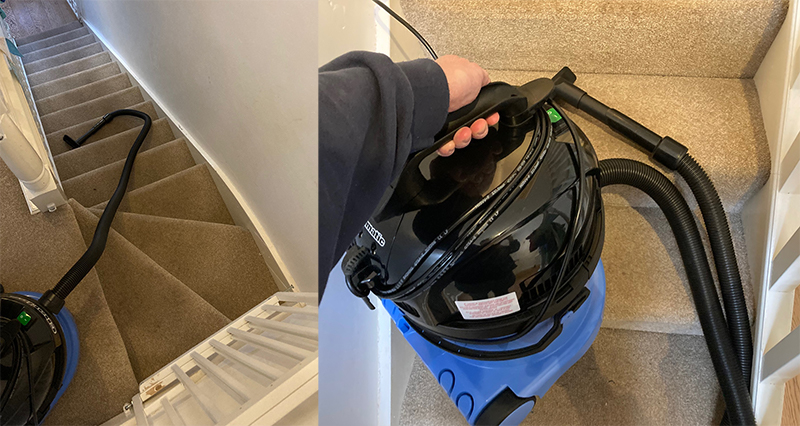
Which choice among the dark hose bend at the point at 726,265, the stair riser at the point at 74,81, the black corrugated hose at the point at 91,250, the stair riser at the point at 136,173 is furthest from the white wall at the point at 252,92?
the dark hose bend at the point at 726,265

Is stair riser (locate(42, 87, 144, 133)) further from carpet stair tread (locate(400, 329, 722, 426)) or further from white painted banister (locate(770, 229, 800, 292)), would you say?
white painted banister (locate(770, 229, 800, 292))

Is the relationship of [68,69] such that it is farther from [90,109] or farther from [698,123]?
[698,123]

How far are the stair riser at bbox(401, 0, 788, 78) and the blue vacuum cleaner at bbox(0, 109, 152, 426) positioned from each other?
1169mm

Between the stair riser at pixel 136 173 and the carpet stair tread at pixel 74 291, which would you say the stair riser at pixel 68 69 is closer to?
the stair riser at pixel 136 173

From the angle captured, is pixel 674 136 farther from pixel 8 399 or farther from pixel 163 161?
pixel 163 161

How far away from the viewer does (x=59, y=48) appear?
8.49 ft

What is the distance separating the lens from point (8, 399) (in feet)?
2.89

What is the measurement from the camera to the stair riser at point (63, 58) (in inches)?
94.4

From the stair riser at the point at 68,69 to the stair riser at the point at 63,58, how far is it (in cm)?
2

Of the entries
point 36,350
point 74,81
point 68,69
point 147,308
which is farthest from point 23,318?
point 68,69

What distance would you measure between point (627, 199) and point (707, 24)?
1.36 feet

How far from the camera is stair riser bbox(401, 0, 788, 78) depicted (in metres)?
0.89

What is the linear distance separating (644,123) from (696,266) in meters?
0.34

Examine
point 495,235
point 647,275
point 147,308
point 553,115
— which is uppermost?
point 553,115
